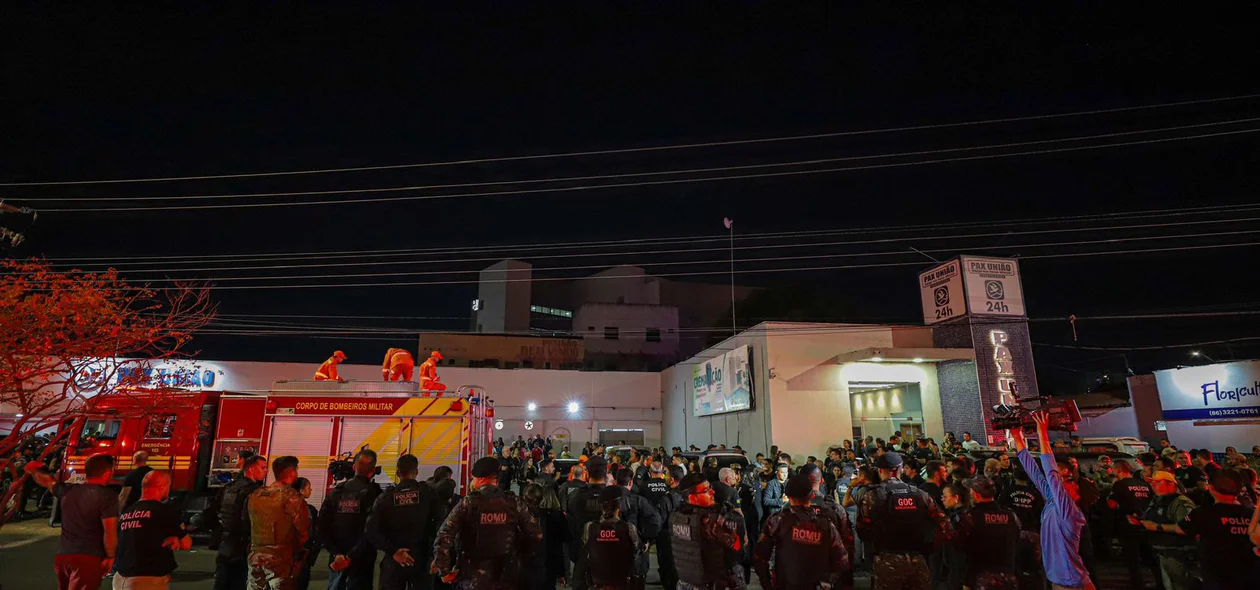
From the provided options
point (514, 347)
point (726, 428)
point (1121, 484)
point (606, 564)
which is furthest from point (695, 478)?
point (514, 347)

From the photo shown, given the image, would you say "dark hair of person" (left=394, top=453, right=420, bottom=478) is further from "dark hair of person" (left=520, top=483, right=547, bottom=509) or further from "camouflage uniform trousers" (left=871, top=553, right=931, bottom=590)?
"camouflage uniform trousers" (left=871, top=553, right=931, bottom=590)

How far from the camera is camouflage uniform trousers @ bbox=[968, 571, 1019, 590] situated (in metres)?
5.69

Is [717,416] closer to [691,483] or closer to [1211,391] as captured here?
[1211,391]

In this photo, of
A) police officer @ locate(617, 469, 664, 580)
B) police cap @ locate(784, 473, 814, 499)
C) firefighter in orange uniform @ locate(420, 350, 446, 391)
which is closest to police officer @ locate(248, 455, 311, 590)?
police officer @ locate(617, 469, 664, 580)

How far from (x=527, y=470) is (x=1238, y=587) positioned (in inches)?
650

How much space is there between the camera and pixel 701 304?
5347 centimetres

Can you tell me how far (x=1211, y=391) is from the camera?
89.8 ft

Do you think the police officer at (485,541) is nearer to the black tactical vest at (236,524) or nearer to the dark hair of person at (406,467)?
the dark hair of person at (406,467)

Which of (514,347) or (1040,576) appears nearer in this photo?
(1040,576)

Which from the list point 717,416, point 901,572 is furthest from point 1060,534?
point 717,416

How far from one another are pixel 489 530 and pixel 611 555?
1.10 metres

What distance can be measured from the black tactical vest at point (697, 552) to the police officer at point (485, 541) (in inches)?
52.8

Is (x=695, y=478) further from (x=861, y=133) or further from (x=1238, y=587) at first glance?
(x=861, y=133)

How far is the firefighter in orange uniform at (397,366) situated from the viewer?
15.7m
